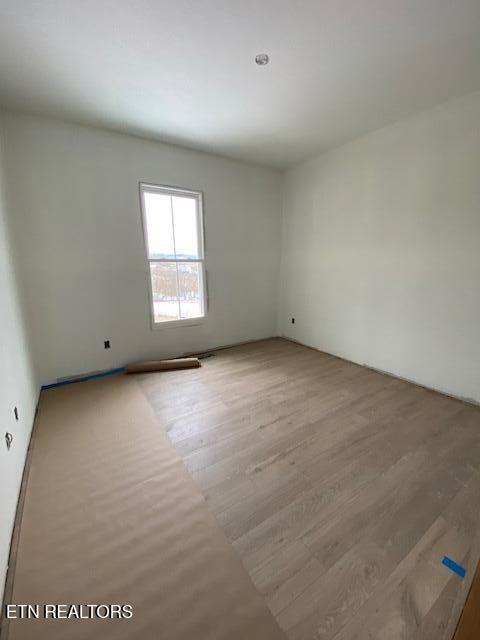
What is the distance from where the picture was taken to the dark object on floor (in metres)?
3.19

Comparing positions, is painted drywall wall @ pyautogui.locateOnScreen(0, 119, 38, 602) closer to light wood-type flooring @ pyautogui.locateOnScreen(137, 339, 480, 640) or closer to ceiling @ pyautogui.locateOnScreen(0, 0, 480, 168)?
light wood-type flooring @ pyautogui.locateOnScreen(137, 339, 480, 640)

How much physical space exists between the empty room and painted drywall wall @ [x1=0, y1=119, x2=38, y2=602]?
0.03m

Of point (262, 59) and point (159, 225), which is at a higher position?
point (262, 59)

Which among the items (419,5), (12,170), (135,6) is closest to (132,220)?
(12,170)

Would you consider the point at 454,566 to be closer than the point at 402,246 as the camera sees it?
Yes

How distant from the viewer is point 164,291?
351 centimetres

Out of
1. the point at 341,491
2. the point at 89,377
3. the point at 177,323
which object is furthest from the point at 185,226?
the point at 341,491

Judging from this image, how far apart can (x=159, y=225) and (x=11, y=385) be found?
2386 mm

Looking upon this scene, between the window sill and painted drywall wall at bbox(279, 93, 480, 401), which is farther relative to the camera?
the window sill

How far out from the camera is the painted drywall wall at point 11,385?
1.30 metres

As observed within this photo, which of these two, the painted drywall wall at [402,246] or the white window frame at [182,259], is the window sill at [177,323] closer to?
the white window frame at [182,259]

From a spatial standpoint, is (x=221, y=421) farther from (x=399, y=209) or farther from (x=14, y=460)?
(x=399, y=209)

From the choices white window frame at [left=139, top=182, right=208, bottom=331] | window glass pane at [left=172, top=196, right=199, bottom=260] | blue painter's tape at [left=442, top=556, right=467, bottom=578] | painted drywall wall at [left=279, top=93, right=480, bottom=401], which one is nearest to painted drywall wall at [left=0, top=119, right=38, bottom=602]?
white window frame at [left=139, top=182, right=208, bottom=331]

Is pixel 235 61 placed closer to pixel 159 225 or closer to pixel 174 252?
pixel 159 225
